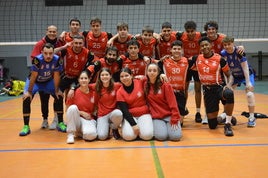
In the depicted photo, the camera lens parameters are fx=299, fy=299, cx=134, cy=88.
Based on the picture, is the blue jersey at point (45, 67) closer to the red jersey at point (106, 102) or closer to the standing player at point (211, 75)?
the red jersey at point (106, 102)

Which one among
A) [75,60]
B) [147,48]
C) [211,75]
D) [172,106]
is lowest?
[172,106]

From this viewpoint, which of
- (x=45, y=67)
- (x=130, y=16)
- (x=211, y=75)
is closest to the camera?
(x=45, y=67)

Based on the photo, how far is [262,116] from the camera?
228 inches

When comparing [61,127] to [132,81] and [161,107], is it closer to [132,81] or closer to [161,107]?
[132,81]

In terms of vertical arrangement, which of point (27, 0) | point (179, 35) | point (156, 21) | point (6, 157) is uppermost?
point (27, 0)

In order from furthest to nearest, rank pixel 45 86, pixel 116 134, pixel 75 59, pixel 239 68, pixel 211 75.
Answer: pixel 239 68, pixel 75 59, pixel 45 86, pixel 211 75, pixel 116 134

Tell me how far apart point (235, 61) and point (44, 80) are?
10.5 feet

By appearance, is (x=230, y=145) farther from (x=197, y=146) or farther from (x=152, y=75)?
(x=152, y=75)

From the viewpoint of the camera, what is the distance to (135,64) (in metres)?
4.85

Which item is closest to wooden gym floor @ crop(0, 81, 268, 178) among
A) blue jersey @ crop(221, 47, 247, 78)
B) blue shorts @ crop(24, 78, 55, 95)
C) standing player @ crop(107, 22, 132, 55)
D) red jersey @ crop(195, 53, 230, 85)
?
blue shorts @ crop(24, 78, 55, 95)

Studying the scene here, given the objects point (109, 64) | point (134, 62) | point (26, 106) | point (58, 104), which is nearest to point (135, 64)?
point (134, 62)

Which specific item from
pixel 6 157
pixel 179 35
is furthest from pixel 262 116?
pixel 6 157

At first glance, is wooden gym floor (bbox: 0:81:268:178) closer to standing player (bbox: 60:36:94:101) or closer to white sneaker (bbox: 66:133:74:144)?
white sneaker (bbox: 66:133:74:144)

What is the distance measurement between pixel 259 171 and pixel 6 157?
2712 mm
